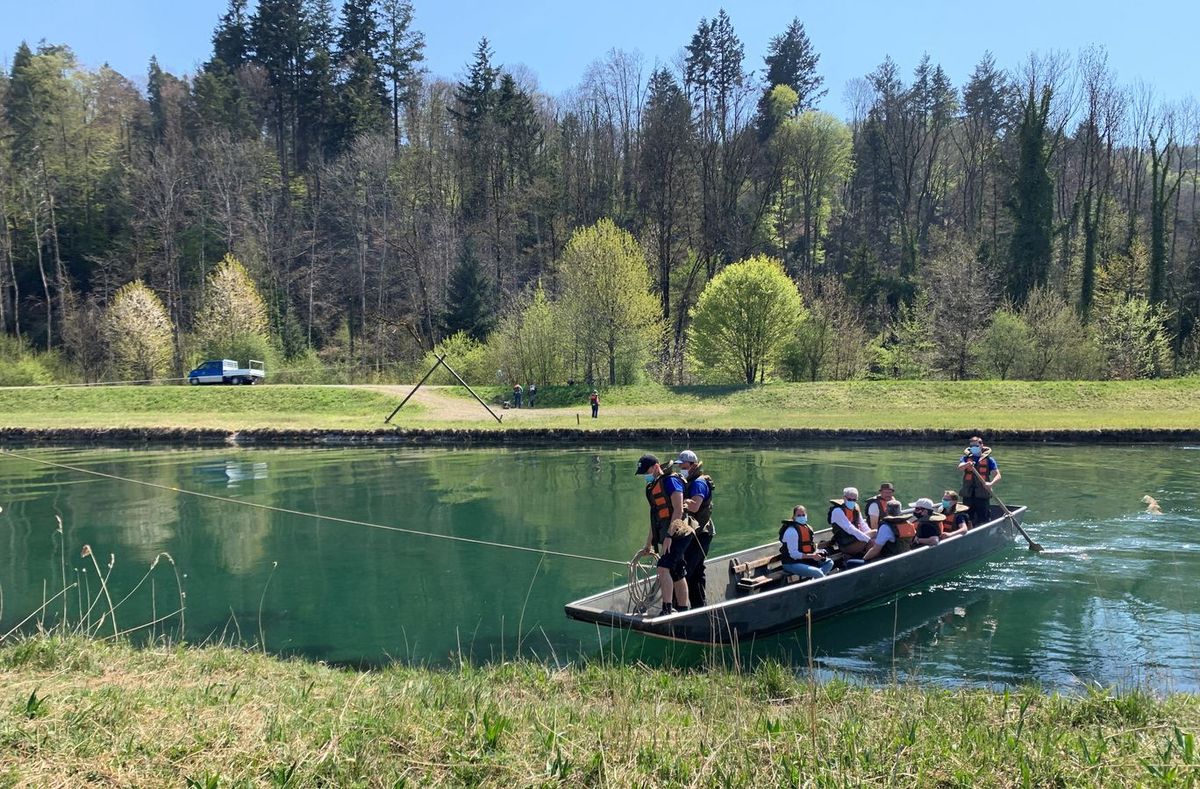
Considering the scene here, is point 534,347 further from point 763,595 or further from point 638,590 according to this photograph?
point 763,595

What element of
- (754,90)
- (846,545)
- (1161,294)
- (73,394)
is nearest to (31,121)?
(73,394)

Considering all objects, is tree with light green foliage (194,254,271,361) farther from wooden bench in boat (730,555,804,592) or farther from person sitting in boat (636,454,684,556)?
person sitting in boat (636,454,684,556)

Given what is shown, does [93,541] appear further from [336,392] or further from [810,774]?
[336,392]

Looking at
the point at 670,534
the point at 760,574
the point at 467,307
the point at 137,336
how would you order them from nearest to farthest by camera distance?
the point at 670,534, the point at 760,574, the point at 137,336, the point at 467,307

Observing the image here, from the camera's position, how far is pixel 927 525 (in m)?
12.3

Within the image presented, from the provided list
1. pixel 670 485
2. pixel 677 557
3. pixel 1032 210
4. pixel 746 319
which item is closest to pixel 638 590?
pixel 677 557

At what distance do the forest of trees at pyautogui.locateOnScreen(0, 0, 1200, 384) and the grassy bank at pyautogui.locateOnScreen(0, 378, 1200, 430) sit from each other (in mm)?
3892

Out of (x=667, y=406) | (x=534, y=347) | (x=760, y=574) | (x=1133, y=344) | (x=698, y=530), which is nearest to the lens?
(x=698, y=530)

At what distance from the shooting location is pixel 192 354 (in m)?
49.8

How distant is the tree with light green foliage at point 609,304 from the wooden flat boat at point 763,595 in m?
31.1

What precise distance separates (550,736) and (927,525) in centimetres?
933

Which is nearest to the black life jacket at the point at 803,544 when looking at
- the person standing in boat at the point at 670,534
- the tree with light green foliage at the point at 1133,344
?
the person standing in boat at the point at 670,534

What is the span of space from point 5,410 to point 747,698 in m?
43.3

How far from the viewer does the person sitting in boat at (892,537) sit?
11383 mm
